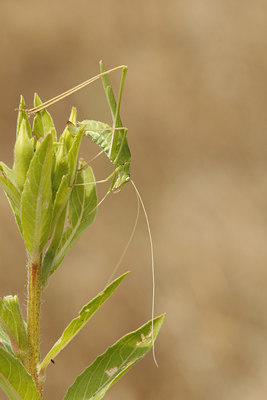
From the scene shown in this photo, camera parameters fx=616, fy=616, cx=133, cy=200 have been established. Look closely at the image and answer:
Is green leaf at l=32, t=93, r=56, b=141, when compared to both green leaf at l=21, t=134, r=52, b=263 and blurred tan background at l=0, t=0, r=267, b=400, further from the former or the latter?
blurred tan background at l=0, t=0, r=267, b=400

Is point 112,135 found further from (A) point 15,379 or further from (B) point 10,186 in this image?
(A) point 15,379

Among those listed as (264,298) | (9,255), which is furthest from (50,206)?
(264,298)

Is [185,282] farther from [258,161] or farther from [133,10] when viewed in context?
[133,10]

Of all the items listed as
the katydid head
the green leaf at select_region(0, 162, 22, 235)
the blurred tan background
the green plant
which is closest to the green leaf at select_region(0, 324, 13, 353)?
the green plant

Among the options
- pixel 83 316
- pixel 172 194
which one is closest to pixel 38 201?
pixel 83 316

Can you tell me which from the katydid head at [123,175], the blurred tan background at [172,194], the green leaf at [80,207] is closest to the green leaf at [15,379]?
the green leaf at [80,207]

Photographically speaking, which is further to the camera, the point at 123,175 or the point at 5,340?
the point at 123,175
